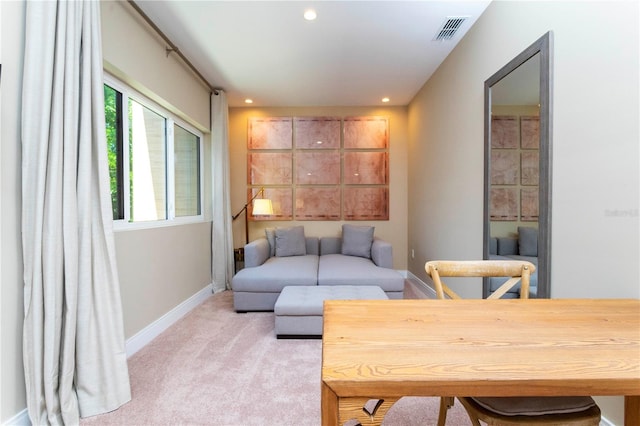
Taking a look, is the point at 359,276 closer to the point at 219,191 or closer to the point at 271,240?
the point at 271,240

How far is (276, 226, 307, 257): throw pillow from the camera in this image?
3757mm

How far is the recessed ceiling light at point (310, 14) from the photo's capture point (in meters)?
2.12

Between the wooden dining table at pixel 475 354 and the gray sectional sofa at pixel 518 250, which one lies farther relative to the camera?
the gray sectional sofa at pixel 518 250

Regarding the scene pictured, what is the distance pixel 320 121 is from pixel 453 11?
2342 millimetres

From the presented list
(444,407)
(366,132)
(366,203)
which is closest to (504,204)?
(444,407)

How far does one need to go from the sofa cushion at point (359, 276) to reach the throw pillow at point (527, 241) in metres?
1.25

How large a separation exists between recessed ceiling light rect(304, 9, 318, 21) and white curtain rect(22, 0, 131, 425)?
4.44 feet

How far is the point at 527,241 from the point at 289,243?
106 inches

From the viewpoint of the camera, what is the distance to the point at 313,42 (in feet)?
8.31

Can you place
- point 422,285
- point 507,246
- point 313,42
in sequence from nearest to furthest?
point 507,246 < point 313,42 < point 422,285

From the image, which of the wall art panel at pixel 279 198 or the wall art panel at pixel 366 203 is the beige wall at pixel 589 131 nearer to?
the wall art panel at pixel 366 203

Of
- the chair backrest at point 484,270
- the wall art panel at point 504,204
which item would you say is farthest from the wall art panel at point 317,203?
the chair backrest at point 484,270

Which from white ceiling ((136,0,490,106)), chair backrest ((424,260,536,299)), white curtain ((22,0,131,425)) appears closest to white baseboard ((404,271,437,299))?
chair backrest ((424,260,536,299))

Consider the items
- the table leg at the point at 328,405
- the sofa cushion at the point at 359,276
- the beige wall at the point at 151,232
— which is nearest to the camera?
the table leg at the point at 328,405
